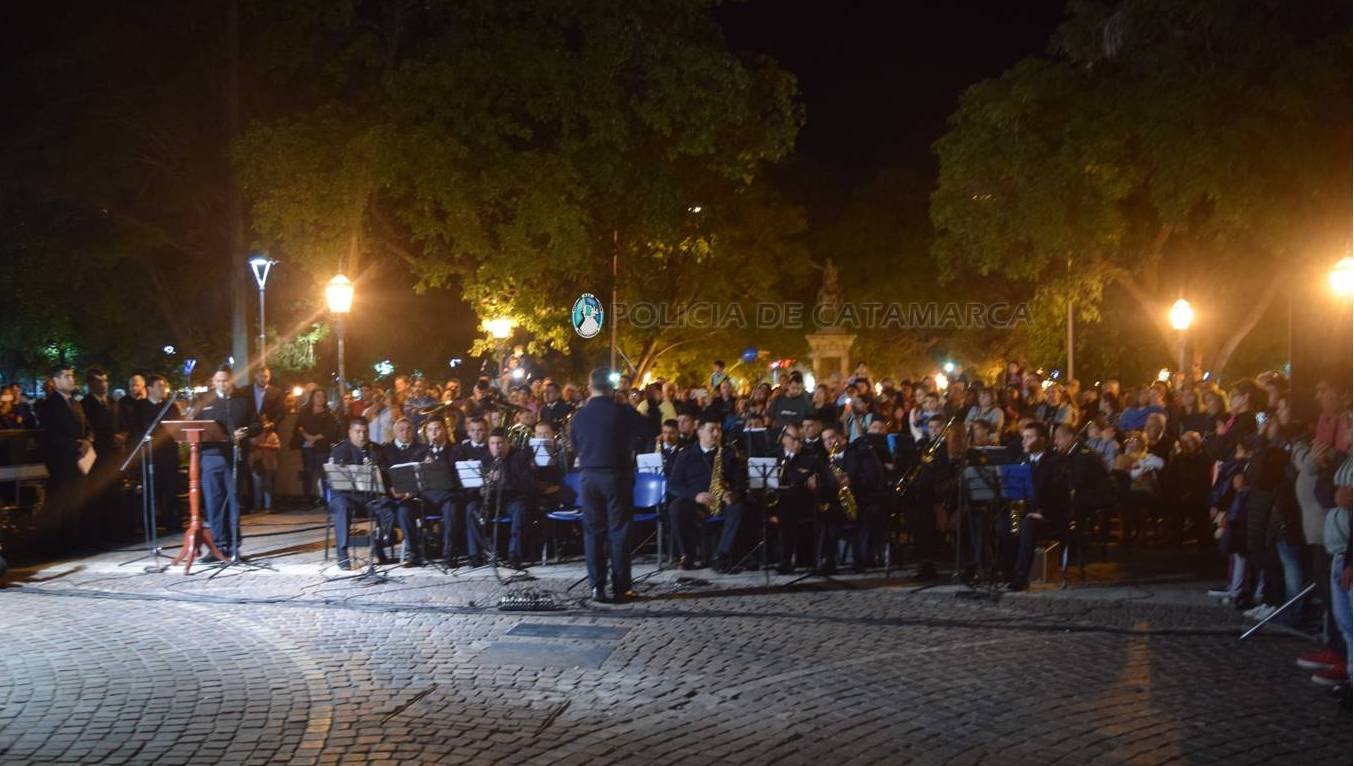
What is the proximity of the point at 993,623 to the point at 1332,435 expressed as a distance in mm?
2671

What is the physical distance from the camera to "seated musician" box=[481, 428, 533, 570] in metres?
12.4

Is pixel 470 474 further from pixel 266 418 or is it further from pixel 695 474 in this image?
pixel 266 418

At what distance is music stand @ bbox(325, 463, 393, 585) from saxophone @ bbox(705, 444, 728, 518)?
3.17 metres

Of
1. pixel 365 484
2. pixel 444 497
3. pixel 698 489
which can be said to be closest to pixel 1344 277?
pixel 698 489

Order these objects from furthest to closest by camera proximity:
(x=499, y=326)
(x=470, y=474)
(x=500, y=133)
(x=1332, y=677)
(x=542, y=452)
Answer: (x=499, y=326) < (x=500, y=133) < (x=542, y=452) < (x=470, y=474) < (x=1332, y=677)

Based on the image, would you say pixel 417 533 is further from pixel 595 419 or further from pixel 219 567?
pixel 595 419

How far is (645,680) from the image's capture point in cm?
770

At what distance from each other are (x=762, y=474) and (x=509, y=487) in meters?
2.59

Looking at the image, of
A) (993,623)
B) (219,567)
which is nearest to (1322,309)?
(993,623)

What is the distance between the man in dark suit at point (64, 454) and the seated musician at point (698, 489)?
6479 millimetres

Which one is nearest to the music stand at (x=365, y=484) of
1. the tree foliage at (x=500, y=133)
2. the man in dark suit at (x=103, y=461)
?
the man in dark suit at (x=103, y=461)

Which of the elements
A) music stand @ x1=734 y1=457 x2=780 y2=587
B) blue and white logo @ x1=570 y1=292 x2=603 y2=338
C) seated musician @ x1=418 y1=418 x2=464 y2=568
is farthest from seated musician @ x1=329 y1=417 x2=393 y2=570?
blue and white logo @ x1=570 y1=292 x2=603 y2=338

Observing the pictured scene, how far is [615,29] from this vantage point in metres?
22.0

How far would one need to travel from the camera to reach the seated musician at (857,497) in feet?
39.7
